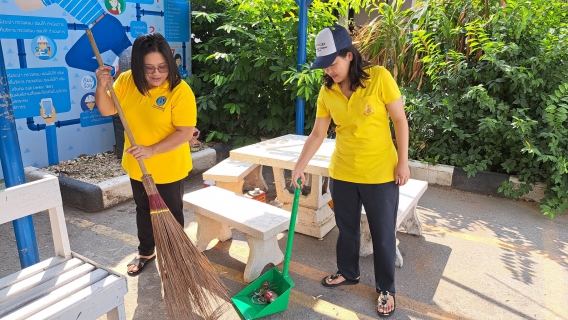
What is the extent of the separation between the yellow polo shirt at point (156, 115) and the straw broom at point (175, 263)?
0.65 ft

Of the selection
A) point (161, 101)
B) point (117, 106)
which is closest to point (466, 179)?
point (161, 101)

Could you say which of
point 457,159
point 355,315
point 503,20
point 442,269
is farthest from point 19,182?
point 503,20

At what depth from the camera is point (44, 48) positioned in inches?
195

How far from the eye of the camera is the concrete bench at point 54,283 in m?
1.96

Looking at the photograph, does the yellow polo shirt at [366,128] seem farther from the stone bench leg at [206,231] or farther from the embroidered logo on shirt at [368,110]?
the stone bench leg at [206,231]

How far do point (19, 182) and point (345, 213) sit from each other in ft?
6.77

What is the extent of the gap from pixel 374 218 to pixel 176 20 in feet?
16.2

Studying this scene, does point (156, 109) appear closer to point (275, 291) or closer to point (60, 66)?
point (275, 291)

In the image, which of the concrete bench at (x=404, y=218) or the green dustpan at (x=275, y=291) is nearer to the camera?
the green dustpan at (x=275, y=291)

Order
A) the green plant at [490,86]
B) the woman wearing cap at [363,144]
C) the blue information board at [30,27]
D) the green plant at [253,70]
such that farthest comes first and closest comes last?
the green plant at [253,70] < the green plant at [490,86] < the blue information board at [30,27] < the woman wearing cap at [363,144]

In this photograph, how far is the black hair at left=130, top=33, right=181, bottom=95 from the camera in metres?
2.62

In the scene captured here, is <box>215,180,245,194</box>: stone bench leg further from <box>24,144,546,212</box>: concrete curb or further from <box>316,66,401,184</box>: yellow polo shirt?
<box>316,66,401,184</box>: yellow polo shirt

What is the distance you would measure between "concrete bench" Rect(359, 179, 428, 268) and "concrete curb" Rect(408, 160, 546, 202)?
1589 mm

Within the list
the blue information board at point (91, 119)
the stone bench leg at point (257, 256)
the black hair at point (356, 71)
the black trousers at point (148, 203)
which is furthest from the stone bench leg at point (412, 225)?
the blue information board at point (91, 119)
